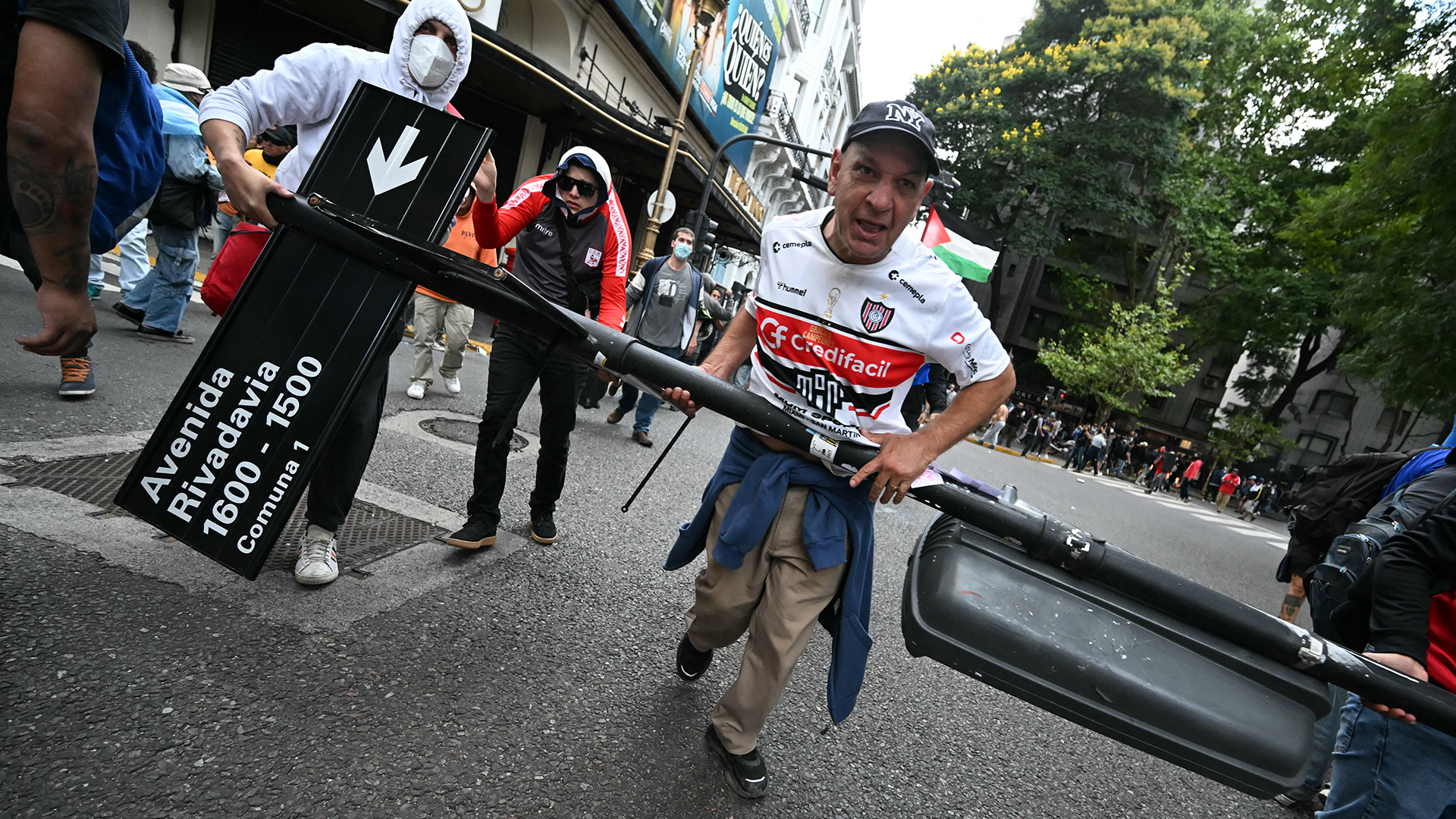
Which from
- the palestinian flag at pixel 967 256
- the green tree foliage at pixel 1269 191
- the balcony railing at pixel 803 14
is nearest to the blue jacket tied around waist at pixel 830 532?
the palestinian flag at pixel 967 256

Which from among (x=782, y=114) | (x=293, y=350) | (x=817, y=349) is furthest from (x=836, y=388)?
(x=782, y=114)

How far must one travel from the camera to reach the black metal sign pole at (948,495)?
1627mm

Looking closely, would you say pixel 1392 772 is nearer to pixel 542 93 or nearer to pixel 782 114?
pixel 542 93

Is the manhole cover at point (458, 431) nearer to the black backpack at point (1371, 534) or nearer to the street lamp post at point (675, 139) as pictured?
the black backpack at point (1371, 534)

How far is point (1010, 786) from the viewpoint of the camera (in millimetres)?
2627

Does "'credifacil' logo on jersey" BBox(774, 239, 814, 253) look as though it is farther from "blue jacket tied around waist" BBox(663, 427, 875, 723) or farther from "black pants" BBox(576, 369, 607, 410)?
"black pants" BBox(576, 369, 607, 410)

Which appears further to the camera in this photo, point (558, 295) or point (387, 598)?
point (558, 295)

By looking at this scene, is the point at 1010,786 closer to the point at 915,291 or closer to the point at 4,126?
the point at 915,291

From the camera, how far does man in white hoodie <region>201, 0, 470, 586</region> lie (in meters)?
2.18

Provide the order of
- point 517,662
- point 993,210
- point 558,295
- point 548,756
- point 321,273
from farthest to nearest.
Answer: point 993,210, point 558,295, point 517,662, point 548,756, point 321,273

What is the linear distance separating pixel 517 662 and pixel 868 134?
209 centimetres

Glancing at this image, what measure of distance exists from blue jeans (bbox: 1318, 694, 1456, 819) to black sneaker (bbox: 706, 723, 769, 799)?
1709mm

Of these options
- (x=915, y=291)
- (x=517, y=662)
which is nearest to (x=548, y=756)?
(x=517, y=662)

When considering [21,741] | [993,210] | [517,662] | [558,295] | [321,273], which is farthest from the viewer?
[993,210]
